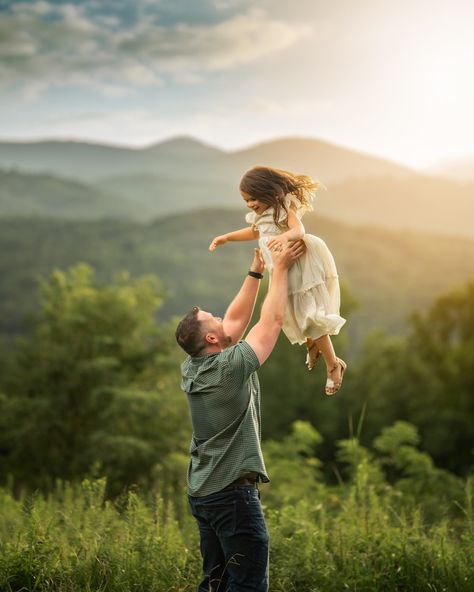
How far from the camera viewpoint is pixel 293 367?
3688cm

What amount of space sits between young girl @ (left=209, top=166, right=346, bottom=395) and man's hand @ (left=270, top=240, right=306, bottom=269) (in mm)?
55

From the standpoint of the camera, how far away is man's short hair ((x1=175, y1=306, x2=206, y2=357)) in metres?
3.26

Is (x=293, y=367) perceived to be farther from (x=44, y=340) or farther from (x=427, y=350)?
(x=44, y=340)

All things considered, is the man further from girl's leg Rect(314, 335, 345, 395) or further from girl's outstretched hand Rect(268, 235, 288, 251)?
girl's leg Rect(314, 335, 345, 395)

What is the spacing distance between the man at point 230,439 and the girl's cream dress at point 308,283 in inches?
6.7

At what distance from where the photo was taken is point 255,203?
3516 mm

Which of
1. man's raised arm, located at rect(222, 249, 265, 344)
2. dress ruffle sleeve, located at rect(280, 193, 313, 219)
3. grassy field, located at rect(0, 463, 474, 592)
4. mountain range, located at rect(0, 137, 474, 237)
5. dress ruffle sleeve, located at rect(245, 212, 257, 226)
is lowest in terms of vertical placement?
grassy field, located at rect(0, 463, 474, 592)

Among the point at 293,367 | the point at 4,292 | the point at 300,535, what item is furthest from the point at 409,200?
the point at 300,535

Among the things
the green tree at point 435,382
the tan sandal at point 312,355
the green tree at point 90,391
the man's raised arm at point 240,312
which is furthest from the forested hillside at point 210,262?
the man's raised arm at point 240,312

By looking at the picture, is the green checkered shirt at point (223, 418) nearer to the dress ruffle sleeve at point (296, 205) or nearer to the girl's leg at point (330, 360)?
the girl's leg at point (330, 360)

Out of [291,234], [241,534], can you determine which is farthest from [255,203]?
[241,534]

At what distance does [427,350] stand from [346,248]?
6187 centimetres

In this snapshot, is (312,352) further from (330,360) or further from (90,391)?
(90,391)

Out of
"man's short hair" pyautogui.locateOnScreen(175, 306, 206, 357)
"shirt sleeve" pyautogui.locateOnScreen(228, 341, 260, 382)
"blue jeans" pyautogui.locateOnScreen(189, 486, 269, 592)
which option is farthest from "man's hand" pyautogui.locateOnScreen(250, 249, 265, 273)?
"blue jeans" pyautogui.locateOnScreen(189, 486, 269, 592)
